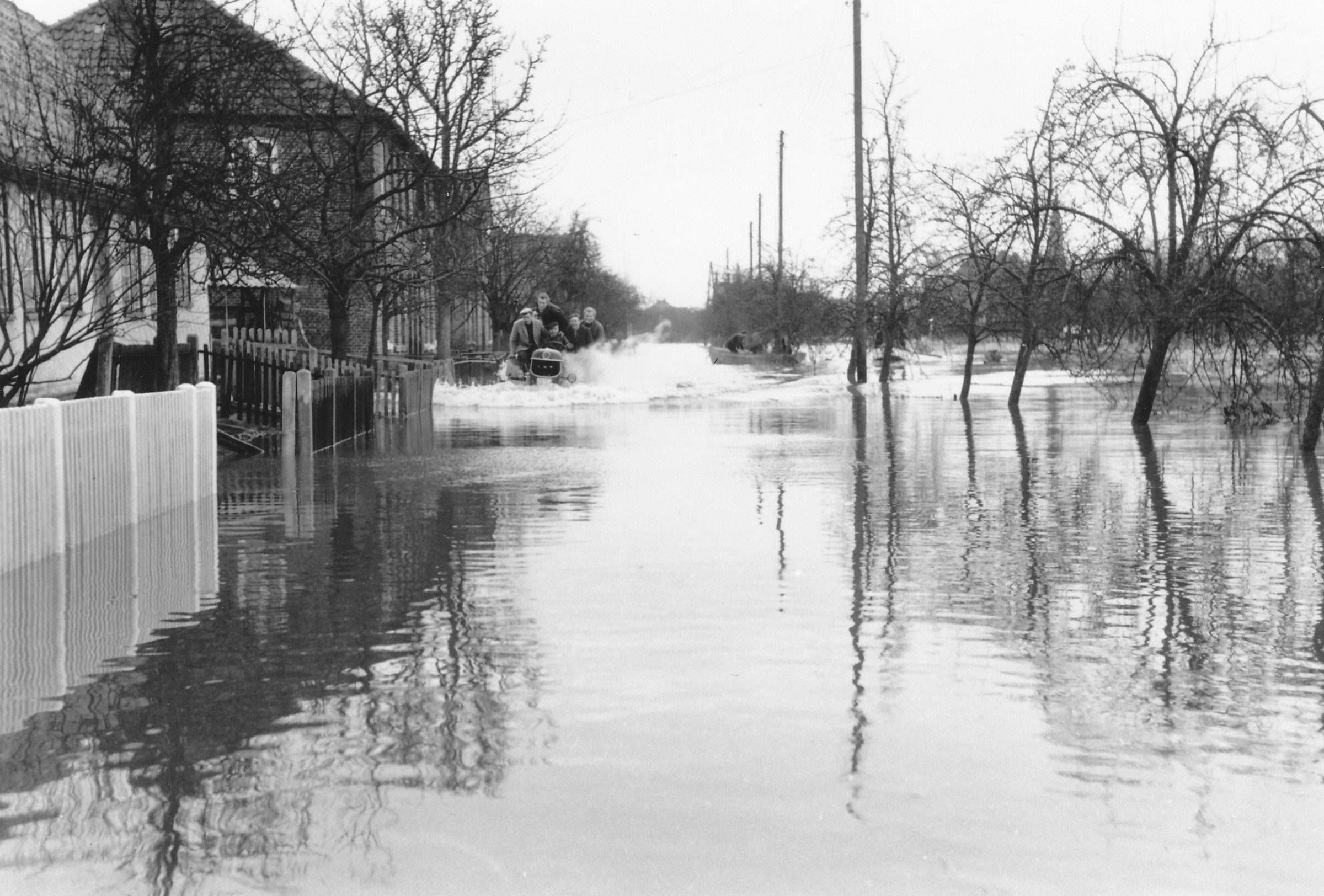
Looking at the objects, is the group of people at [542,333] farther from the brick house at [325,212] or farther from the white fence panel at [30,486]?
the white fence panel at [30,486]

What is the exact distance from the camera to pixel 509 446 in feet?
76.6

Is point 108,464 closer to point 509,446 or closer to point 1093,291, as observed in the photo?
Result: point 509,446

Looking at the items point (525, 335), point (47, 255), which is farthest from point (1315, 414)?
point (525, 335)

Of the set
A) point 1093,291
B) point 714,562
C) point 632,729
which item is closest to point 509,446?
point 1093,291

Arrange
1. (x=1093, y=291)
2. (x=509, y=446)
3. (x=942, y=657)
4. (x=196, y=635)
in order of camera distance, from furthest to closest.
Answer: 1. (x=1093, y=291)
2. (x=509, y=446)
3. (x=196, y=635)
4. (x=942, y=657)

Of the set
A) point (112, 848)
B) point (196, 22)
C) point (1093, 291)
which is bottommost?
point (112, 848)

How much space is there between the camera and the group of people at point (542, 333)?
4312 cm

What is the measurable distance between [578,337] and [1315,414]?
87.2ft

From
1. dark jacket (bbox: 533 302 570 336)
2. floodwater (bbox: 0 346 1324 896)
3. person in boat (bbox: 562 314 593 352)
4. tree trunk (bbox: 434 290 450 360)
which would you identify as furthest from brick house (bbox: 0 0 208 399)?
tree trunk (bbox: 434 290 450 360)

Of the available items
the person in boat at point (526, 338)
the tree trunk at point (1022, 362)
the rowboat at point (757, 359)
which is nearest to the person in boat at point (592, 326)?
the person in boat at point (526, 338)

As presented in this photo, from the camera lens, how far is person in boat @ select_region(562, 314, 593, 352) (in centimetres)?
4578

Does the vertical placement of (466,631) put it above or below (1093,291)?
below

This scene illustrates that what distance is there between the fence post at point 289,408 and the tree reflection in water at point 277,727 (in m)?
10.3

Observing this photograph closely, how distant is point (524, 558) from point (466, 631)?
111 inches
